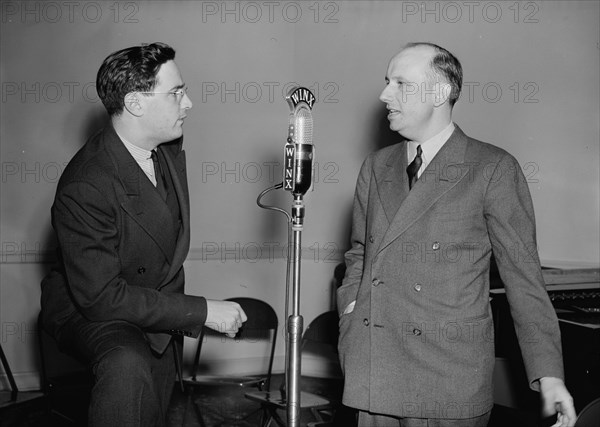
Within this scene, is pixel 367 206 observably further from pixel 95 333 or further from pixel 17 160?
pixel 17 160

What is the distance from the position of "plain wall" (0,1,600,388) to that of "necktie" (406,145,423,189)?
8.88 ft

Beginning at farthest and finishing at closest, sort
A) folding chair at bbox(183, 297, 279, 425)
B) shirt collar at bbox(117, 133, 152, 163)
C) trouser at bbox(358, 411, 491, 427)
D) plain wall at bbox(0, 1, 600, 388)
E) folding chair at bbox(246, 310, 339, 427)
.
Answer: plain wall at bbox(0, 1, 600, 388) → folding chair at bbox(183, 297, 279, 425) → folding chair at bbox(246, 310, 339, 427) → shirt collar at bbox(117, 133, 152, 163) → trouser at bbox(358, 411, 491, 427)

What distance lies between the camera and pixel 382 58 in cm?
570

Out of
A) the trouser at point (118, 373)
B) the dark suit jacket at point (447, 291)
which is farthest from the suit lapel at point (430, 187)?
the trouser at point (118, 373)

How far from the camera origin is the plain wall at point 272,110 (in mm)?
5309

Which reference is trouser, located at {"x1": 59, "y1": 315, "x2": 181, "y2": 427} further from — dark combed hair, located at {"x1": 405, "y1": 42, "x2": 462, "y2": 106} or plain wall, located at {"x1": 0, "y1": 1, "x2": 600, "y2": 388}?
plain wall, located at {"x1": 0, "y1": 1, "x2": 600, "y2": 388}

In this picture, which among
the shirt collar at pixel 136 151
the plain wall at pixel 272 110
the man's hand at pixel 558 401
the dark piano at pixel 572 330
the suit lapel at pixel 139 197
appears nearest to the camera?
the man's hand at pixel 558 401

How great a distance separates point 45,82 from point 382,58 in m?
2.38

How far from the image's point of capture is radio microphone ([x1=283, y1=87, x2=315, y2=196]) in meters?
2.52

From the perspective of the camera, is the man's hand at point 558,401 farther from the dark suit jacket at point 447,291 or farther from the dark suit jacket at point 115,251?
the dark suit jacket at point 115,251

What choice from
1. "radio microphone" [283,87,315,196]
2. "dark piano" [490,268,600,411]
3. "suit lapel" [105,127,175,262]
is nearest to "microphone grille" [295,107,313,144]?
"radio microphone" [283,87,315,196]

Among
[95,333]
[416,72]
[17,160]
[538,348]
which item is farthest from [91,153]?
[17,160]

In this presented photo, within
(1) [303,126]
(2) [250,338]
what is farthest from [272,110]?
(1) [303,126]

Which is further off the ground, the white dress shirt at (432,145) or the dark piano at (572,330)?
the white dress shirt at (432,145)
